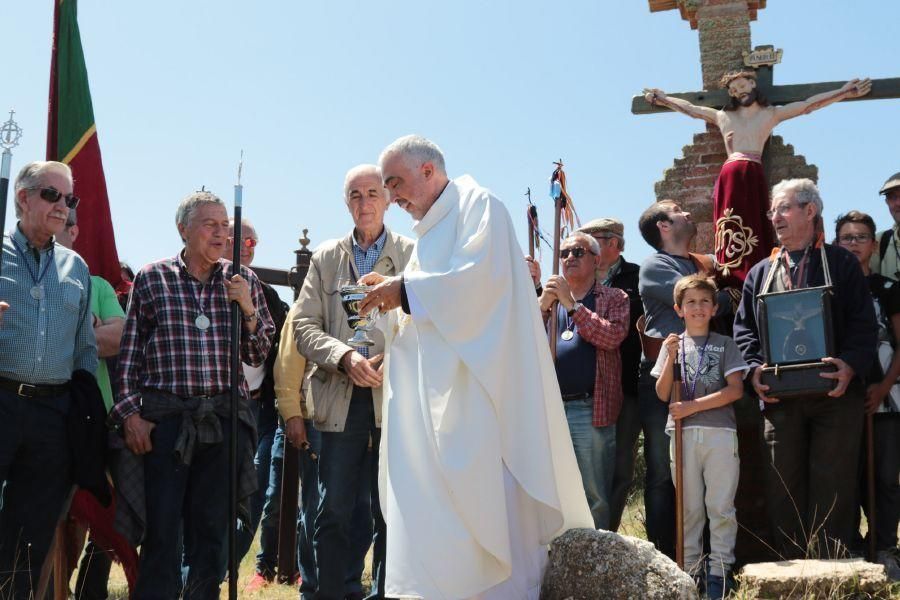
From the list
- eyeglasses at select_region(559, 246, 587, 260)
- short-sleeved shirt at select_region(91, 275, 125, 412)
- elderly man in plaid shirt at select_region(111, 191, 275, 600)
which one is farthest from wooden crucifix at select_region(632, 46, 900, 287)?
short-sleeved shirt at select_region(91, 275, 125, 412)

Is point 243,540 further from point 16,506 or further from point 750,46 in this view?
point 750,46

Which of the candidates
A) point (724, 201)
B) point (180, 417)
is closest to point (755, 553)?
point (724, 201)

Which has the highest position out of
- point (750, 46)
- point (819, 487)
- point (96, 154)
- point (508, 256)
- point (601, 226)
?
point (750, 46)

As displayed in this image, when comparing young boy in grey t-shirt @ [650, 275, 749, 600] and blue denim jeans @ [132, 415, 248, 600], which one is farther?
young boy in grey t-shirt @ [650, 275, 749, 600]

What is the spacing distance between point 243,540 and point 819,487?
327 centimetres

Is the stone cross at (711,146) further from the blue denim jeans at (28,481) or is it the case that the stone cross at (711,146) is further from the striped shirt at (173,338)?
the blue denim jeans at (28,481)

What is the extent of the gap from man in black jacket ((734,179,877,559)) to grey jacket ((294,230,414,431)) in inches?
77.6

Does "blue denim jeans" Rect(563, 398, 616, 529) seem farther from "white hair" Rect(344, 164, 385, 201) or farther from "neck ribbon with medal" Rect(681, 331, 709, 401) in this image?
"white hair" Rect(344, 164, 385, 201)

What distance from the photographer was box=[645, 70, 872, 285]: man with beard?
7188 mm

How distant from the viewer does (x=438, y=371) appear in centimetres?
439

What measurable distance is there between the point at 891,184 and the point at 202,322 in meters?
4.09

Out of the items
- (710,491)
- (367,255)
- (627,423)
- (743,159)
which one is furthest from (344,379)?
(743,159)

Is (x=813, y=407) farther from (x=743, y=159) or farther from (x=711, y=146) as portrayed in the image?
(x=711, y=146)

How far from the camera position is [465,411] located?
4309mm
